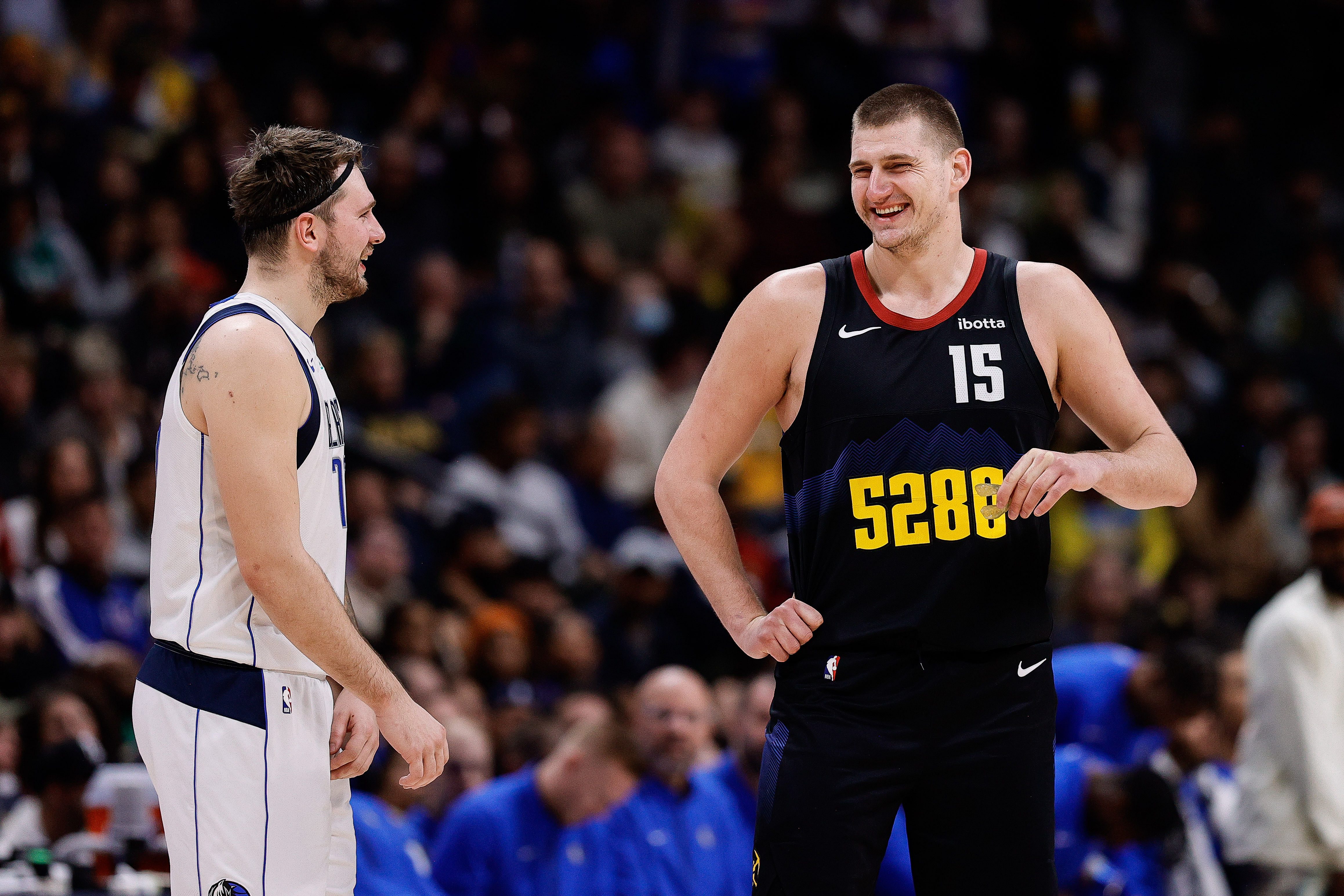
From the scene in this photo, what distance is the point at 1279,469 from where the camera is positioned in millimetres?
11875

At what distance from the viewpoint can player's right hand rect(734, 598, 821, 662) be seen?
373 centimetres

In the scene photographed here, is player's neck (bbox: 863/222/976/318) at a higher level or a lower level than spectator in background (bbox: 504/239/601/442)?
lower

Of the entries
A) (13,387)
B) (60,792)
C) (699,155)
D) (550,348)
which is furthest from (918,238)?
(699,155)

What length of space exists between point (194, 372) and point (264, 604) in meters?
0.55

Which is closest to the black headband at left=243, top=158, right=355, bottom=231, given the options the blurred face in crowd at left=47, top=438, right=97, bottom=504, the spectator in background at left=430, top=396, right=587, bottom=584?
the blurred face in crowd at left=47, top=438, right=97, bottom=504

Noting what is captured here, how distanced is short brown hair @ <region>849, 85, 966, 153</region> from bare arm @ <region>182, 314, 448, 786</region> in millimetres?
1493

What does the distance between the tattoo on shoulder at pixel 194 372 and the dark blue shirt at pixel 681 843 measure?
389 centimetres

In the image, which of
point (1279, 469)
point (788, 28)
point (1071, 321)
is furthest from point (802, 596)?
point (788, 28)

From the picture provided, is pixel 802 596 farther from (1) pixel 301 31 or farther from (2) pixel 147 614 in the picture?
(1) pixel 301 31

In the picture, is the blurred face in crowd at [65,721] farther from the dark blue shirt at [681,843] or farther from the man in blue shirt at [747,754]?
the man in blue shirt at [747,754]

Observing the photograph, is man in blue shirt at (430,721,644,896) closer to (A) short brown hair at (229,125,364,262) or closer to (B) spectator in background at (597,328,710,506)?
(A) short brown hair at (229,125,364,262)

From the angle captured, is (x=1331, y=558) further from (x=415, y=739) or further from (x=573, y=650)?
(x=415, y=739)

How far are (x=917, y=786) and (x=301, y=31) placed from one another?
387 inches

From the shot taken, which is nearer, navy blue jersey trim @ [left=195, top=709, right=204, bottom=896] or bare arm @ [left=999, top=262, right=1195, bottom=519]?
navy blue jersey trim @ [left=195, top=709, right=204, bottom=896]
